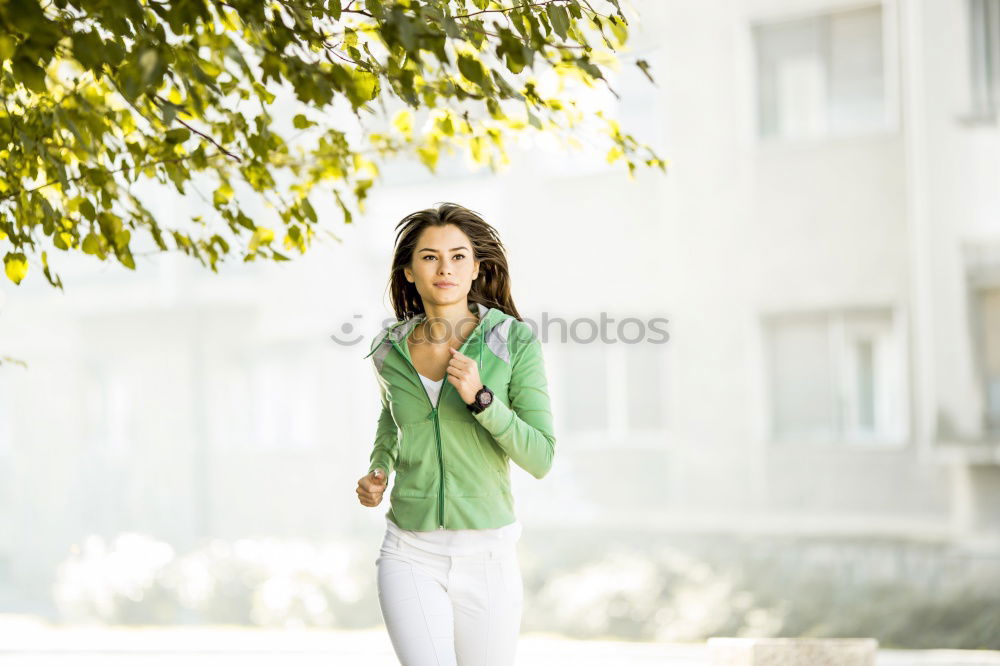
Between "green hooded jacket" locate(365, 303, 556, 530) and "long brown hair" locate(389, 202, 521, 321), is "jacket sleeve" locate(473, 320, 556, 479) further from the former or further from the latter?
"long brown hair" locate(389, 202, 521, 321)

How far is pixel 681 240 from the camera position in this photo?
8781 millimetres

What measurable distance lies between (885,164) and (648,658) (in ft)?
13.4

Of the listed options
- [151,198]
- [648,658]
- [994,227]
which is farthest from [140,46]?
[151,198]

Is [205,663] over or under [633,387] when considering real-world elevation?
under

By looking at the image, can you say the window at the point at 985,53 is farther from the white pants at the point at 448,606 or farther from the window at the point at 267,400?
the white pants at the point at 448,606

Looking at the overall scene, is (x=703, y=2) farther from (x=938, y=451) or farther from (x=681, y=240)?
(x=938, y=451)

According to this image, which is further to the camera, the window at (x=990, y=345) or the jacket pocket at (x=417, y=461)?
the window at (x=990, y=345)

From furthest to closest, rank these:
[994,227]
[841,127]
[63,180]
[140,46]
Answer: [841,127] < [994,227] < [63,180] < [140,46]

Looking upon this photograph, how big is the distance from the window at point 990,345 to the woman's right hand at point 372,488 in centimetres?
639

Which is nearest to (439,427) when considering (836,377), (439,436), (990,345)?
(439,436)

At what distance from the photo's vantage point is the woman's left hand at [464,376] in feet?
7.22

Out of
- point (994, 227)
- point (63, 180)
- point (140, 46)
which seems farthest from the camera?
point (994, 227)

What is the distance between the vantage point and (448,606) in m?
2.30
